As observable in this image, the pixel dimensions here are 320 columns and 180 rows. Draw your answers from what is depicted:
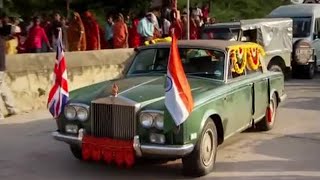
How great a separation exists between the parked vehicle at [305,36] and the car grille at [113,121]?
1171 cm

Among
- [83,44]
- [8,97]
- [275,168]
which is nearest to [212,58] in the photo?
[275,168]

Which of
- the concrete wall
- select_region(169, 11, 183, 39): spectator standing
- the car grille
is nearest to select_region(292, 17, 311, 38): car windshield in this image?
select_region(169, 11, 183, 39): spectator standing

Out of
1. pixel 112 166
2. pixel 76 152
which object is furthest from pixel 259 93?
pixel 76 152

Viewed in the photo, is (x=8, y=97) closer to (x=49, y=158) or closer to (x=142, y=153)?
(x=49, y=158)

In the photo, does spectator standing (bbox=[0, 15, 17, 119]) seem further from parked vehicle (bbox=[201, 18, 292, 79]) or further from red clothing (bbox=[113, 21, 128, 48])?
parked vehicle (bbox=[201, 18, 292, 79])

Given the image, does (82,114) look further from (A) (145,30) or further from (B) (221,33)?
(A) (145,30)

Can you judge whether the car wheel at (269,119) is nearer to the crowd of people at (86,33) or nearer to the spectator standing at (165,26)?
the crowd of people at (86,33)

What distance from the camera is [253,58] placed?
31.1ft

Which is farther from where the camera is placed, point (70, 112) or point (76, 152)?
point (76, 152)

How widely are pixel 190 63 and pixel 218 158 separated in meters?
1.30

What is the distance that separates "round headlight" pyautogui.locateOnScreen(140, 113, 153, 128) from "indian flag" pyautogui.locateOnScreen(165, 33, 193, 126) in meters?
0.29

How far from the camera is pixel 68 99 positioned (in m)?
7.66

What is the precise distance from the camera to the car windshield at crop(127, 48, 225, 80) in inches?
329

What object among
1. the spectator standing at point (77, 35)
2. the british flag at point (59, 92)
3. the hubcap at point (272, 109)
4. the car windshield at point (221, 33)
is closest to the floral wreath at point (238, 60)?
the hubcap at point (272, 109)
